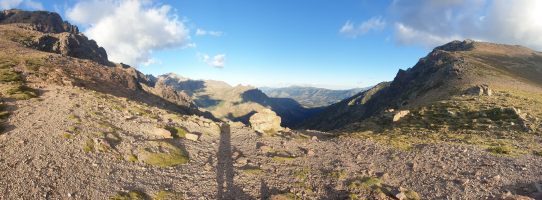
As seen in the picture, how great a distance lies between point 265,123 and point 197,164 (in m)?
19.1

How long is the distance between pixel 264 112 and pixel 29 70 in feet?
116

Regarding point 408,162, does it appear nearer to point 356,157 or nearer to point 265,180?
point 356,157

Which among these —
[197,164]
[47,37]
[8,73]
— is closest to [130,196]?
[197,164]

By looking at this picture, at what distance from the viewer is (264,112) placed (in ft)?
169

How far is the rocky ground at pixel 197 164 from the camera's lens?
22.7 metres

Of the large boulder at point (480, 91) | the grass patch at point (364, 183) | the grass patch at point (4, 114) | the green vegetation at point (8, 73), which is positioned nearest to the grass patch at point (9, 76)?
the green vegetation at point (8, 73)

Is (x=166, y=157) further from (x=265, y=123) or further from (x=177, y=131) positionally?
(x=265, y=123)

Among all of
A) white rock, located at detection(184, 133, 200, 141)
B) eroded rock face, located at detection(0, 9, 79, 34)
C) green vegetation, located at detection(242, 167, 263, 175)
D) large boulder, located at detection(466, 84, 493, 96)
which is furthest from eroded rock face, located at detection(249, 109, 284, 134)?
eroded rock face, located at detection(0, 9, 79, 34)

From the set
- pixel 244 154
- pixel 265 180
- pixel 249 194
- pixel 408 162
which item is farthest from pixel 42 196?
pixel 408 162

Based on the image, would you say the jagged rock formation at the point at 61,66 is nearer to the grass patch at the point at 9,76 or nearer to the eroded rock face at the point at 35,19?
the grass patch at the point at 9,76

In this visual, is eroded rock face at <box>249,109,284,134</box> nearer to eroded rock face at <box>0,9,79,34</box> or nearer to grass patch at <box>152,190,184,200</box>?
grass patch at <box>152,190,184,200</box>

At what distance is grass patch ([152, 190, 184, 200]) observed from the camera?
74.6 ft

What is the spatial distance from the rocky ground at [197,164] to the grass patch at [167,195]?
12 centimetres

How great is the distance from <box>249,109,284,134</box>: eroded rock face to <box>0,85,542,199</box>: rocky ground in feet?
22.3
